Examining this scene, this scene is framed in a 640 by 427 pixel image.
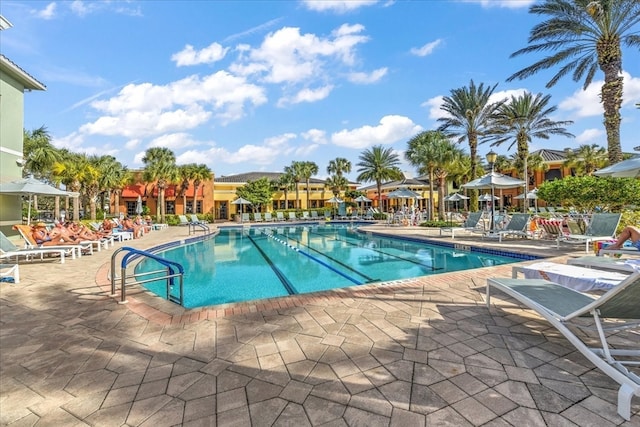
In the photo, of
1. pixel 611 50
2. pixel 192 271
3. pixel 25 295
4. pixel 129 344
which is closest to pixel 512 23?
pixel 611 50

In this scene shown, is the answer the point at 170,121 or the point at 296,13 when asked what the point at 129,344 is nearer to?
the point at 296,13

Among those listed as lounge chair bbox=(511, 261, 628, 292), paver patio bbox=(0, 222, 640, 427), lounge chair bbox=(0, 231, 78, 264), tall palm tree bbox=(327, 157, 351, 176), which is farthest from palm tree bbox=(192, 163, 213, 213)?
lounge chair bbox=(511, 261, 628, 292)

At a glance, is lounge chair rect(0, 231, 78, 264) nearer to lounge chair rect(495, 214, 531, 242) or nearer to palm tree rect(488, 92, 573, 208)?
lounge chair rect(495, 214, 531, 242)

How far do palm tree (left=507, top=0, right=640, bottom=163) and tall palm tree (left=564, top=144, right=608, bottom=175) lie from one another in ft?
82.0

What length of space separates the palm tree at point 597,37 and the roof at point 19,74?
20935mm

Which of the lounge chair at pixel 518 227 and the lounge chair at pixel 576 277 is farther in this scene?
the lounge chair at pixel 518 227

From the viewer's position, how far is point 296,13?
42.0 ft

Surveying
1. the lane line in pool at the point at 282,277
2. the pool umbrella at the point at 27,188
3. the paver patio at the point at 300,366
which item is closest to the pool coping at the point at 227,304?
the paver patio at the point at 300,366

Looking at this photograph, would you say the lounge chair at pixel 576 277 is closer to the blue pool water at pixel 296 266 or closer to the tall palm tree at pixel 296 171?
the blue pool water at pixel 296 266

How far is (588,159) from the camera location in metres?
33.1

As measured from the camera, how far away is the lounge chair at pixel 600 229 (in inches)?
333

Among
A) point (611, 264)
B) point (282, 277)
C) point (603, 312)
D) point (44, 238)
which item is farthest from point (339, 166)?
point (603, 312)

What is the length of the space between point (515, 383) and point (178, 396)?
2.46 m

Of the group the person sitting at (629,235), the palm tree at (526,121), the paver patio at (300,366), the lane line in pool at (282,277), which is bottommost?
the lane line in pool at (282,277)
